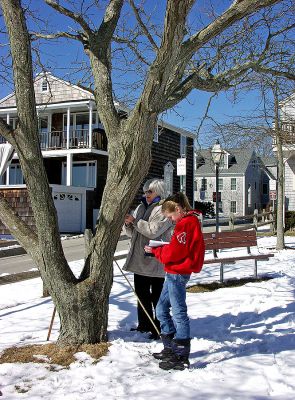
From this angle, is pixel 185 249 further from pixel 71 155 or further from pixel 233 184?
pixel 233 184

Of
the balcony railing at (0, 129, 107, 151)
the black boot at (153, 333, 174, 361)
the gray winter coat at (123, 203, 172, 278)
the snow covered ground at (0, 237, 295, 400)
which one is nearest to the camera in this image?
the snow covered ground at (0, 237, 295, 400)

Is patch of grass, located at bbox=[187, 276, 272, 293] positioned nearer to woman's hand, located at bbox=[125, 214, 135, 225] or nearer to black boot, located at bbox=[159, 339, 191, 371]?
woman's hand, located at bbox=[125, 214, 135, 225]

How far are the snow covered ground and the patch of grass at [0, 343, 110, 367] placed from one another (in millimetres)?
94

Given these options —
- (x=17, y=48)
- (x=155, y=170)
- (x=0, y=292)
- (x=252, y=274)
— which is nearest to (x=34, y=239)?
(x=17, y=48)

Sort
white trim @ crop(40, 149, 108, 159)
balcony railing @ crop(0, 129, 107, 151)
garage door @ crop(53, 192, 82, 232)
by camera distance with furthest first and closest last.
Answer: balcony railing @ crop(0, 129, 107, 151), white trim @ crop(40, 149, 108, 159), garage door @ crop(53, 192, 82, 232)

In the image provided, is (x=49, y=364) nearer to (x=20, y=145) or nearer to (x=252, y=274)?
(x=20, y=145)

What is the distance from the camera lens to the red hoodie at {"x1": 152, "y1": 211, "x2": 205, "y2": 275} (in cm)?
427

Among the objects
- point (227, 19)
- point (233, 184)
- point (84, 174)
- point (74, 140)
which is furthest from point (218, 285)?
point (233, 184)

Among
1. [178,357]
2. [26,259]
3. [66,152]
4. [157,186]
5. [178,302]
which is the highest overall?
[66,152]

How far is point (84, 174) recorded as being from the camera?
27.1 meters

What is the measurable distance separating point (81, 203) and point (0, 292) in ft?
53.9

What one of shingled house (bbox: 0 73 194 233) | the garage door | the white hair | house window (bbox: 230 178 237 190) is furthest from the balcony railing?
house window (bbox: 230 178 237 190)

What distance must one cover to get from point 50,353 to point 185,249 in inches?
65.4

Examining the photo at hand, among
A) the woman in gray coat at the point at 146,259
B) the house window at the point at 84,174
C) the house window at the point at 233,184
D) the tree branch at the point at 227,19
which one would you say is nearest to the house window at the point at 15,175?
the house window at the point at 84,174
